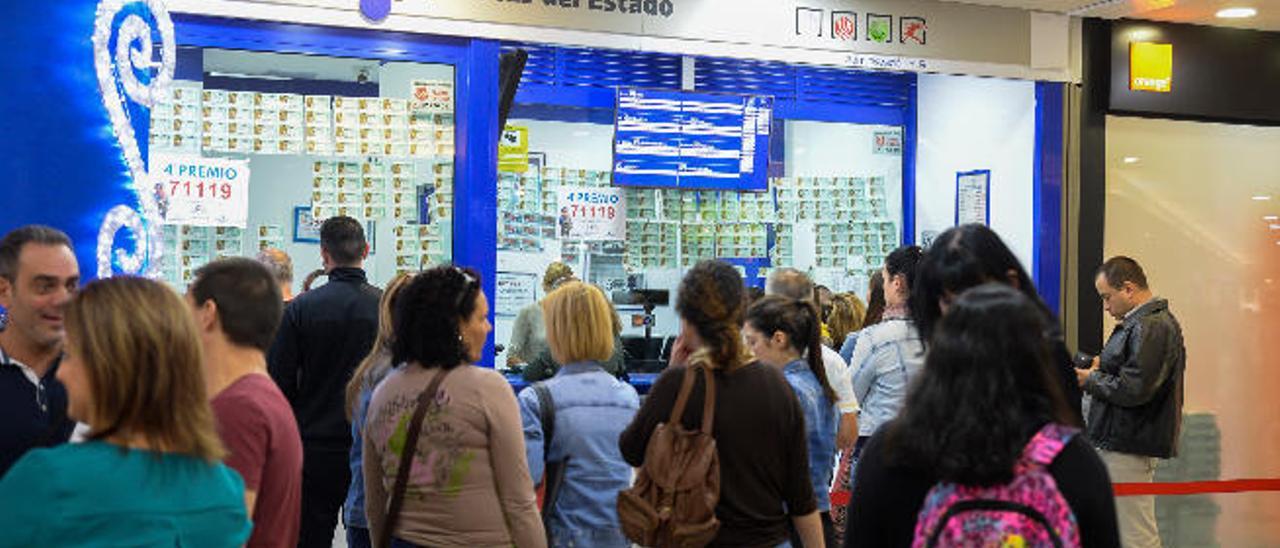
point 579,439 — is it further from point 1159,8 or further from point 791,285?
point 1159,8

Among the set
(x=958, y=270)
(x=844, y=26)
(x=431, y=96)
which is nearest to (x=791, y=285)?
(x=431, y=96)

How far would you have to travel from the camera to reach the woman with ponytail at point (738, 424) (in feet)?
13.0

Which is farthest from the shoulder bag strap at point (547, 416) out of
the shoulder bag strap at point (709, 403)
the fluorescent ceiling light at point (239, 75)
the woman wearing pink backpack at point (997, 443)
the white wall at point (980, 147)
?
the white wall at point (980, 147)

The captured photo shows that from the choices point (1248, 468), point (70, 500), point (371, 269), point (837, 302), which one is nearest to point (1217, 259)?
point (1248, 468)

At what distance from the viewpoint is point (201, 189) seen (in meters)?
7.39

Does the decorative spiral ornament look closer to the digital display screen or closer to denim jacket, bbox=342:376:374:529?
denim jacket, bbox=342:376:374:529

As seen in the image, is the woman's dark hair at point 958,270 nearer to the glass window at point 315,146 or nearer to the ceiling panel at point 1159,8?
the glass window at point 315,146

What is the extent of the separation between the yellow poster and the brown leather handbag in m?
5.58

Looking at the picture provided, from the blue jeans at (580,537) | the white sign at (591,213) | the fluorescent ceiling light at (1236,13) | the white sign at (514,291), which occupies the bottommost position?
the blue jeans at (580,537)

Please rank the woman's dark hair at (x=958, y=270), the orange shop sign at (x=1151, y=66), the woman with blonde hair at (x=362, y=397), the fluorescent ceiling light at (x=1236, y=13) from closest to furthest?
the woman's dark hair at (x=958, y=270) → the woman with blonde hair at (x=362, y=397) → the fluorescent ceiling light at (x=1236, y=13) → the orange shop sign at (x=1151, y=66)

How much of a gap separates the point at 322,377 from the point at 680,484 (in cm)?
206

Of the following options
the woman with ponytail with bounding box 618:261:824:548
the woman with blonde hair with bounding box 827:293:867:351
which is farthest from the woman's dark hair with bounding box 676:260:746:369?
the woman with blonde hair with bounding box 827:293:867:351

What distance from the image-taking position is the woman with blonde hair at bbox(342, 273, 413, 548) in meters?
4.63

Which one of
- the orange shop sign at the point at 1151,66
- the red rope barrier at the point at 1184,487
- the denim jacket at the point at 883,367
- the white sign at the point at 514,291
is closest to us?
the denim jacket at the point at 883,367
